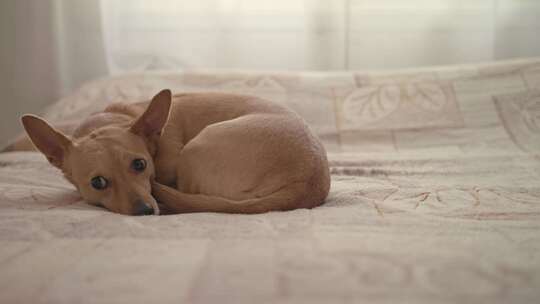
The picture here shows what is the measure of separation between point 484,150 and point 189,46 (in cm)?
159

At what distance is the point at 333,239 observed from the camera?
90 centimetres

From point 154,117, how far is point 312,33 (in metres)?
1.47

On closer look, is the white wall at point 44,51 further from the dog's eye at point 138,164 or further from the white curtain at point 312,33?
the dog's eye at point 138,164

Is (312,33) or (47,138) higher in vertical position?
(312,33)

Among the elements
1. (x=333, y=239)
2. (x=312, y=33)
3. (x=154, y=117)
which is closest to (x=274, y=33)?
(x=312, y=33)

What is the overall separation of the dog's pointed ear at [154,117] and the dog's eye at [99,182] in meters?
0.21

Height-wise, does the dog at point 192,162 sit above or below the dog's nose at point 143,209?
above

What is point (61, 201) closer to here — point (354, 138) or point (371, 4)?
point (354, 138)

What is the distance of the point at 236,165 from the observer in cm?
130

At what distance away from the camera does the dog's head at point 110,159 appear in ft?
4.30

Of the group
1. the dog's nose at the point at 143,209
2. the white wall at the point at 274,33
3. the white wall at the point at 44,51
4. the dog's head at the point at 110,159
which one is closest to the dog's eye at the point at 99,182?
the dog's head at the point at 110,159

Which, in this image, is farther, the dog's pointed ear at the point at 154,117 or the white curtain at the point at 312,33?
the white curtain at the point at 312,33

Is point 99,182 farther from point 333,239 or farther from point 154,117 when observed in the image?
point 333,239

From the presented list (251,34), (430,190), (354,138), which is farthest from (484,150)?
(251,34)
